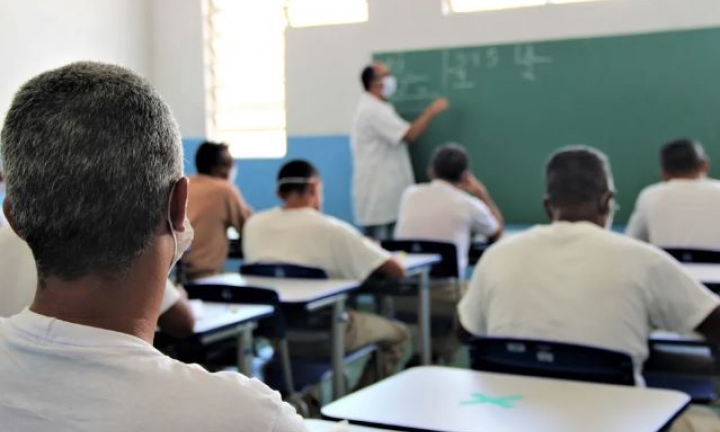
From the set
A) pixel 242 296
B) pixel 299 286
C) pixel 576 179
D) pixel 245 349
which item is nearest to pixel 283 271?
pixel 299 286

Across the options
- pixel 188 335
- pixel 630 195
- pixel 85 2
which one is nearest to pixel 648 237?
pixel 630 195

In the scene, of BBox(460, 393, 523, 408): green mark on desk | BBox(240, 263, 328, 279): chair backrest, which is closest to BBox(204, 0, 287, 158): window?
BBox(240, 263, 328, 279): chair backrest

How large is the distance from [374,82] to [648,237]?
2.70 m

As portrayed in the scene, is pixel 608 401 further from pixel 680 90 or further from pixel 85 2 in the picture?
pixel 85 2

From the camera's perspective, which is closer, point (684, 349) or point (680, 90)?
point (684, 349)

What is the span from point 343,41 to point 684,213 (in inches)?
142

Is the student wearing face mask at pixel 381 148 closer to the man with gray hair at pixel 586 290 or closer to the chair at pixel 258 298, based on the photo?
the chair at pixel 258 298

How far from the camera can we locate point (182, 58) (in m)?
8.60

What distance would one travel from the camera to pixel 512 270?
2951 millimetres

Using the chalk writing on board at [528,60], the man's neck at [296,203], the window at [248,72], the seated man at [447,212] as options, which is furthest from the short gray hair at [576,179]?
the window at [248,72]

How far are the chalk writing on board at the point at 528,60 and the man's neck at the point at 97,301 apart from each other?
19.9 ft

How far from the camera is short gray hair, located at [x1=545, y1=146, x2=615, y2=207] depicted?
309 centimetres

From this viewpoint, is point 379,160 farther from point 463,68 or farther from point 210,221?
point 210,221

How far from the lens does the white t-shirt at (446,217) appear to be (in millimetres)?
5734
